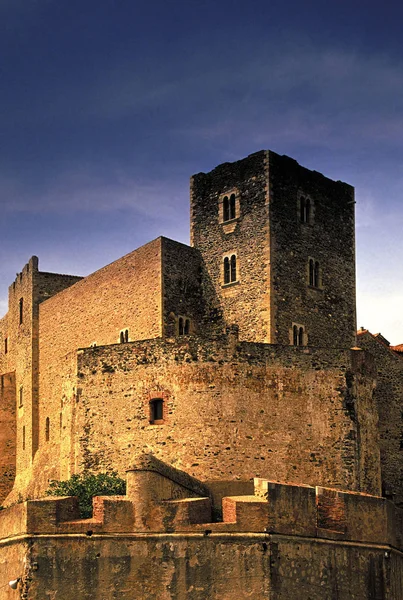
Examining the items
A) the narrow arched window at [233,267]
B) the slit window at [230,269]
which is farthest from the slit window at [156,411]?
the narrow arched window at [233,267]

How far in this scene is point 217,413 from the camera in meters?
37.9

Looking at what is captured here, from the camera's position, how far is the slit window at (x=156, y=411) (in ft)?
126

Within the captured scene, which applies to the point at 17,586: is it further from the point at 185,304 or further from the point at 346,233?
the point at 346,233

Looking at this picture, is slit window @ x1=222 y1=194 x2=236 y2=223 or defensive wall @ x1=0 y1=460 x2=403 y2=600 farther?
slit window @ x1=222 y1=194 x2=236 y2=223

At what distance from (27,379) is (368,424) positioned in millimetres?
18412

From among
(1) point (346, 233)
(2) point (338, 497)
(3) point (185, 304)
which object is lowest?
(2) point (338, 497)

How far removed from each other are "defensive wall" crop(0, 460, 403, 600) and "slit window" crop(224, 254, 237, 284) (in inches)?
589

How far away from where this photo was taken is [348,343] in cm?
4566

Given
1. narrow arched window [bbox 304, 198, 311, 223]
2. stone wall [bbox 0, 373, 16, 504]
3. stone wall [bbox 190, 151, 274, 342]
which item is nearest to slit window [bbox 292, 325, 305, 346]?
stone wall [bbox 190, 151, 274, 342]

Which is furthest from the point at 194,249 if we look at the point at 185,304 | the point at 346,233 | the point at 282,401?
the point at 282,401

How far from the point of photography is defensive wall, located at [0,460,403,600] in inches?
1150

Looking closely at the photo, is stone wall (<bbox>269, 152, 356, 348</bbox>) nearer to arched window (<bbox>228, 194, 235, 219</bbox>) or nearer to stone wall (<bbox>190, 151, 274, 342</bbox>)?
stone wall (<bbox>190, 151, 274, 342</bbox>)

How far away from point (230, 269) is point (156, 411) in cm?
851

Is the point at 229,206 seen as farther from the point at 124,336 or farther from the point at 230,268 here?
the point at 124,336
